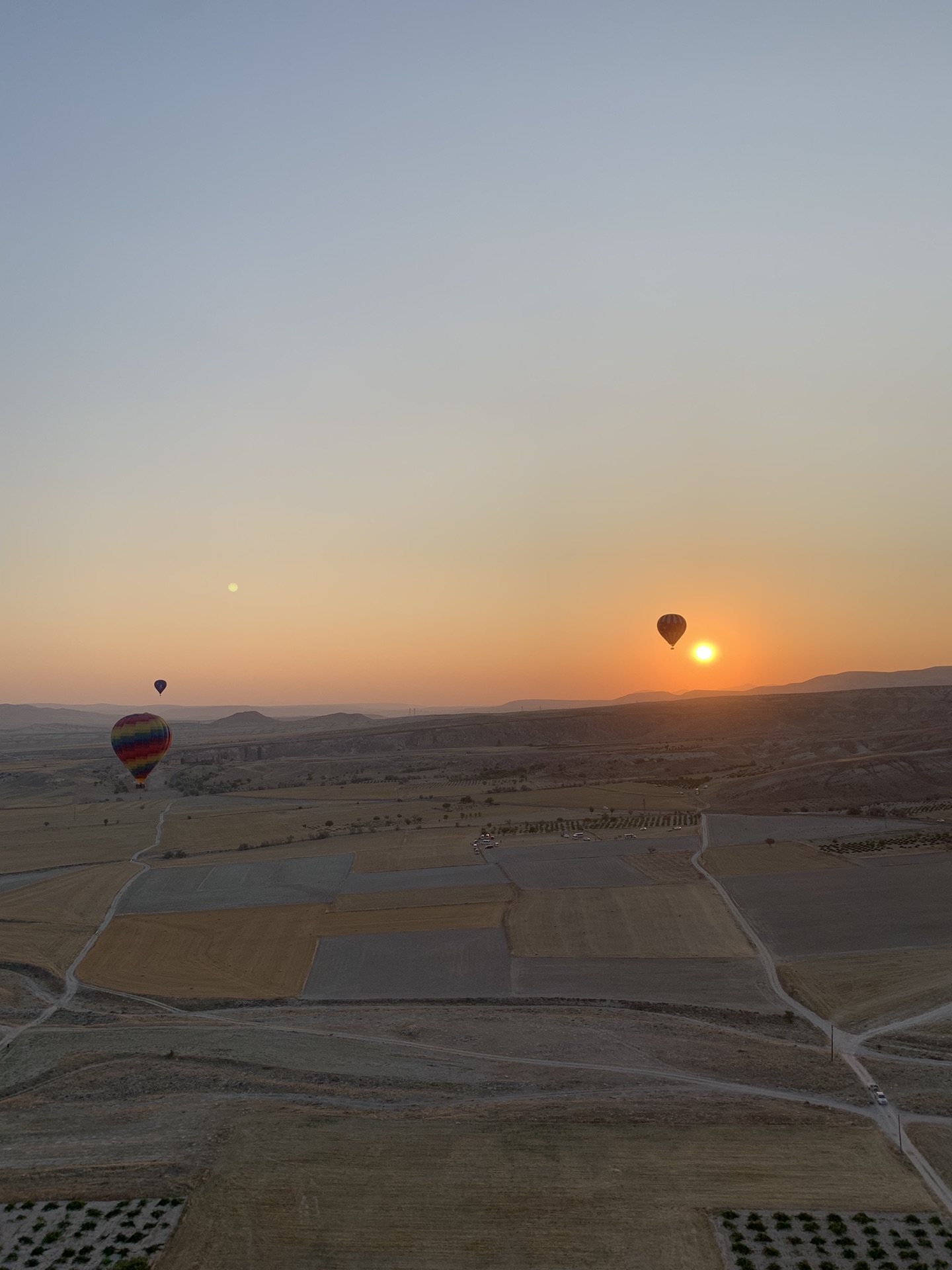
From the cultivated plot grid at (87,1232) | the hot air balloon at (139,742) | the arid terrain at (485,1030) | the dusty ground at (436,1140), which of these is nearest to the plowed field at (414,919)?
the arid terrain at (485,1030)

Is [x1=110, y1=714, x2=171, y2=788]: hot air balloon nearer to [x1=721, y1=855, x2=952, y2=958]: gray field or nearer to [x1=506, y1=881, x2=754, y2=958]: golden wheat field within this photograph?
[x1=506, y1=881, x2=754, y2=958]: golden wheat field

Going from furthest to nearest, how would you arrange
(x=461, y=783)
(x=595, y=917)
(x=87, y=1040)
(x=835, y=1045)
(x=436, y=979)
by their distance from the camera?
(x=461, y=783) → (x=595, y=917) → (x=436, y=979) → (x=87, y=1040) → (x=835, y=1045)

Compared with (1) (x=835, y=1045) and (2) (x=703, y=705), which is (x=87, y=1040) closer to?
(1) (x=835, y=1045)

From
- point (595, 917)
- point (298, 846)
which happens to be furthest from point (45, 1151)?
point (298, 846)

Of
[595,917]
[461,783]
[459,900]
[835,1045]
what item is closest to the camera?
[835,1045]

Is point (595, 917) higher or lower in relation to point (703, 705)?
lower

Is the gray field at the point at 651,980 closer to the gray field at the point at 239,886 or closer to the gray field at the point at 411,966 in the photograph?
the gray field at the point at 411,966
